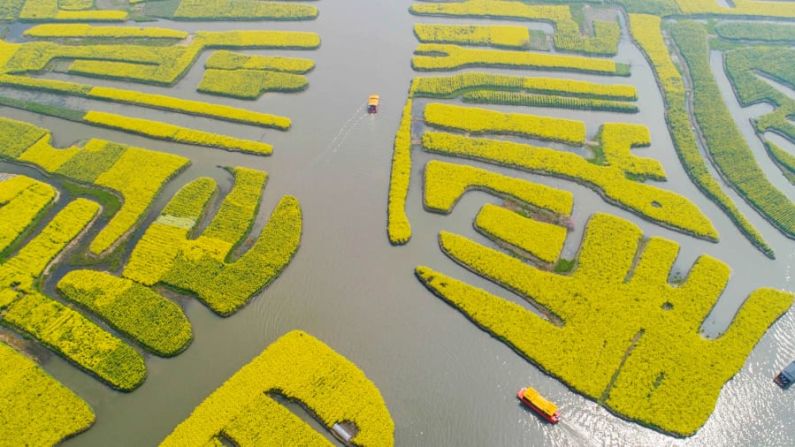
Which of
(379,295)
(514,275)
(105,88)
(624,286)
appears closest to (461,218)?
(514,275)

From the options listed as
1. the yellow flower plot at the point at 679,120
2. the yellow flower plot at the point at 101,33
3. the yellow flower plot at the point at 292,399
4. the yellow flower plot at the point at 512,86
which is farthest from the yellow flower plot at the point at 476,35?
the yellow flower plot at the point at 292,399

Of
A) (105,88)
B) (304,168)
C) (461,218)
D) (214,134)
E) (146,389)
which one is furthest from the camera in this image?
(105,88)

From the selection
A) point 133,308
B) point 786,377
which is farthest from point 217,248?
point 786,377

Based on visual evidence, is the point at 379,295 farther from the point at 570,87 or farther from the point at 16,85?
the point at 16,85

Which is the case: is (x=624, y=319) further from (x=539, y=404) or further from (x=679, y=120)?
(x=679, y=120)

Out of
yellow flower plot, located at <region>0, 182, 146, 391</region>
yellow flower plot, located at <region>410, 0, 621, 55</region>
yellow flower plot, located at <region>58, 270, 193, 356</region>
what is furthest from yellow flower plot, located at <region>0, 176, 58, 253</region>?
yellow flower plot, located at <region>410, 0, 621, 55</region>

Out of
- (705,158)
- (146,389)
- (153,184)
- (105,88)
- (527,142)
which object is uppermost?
(705,158)
